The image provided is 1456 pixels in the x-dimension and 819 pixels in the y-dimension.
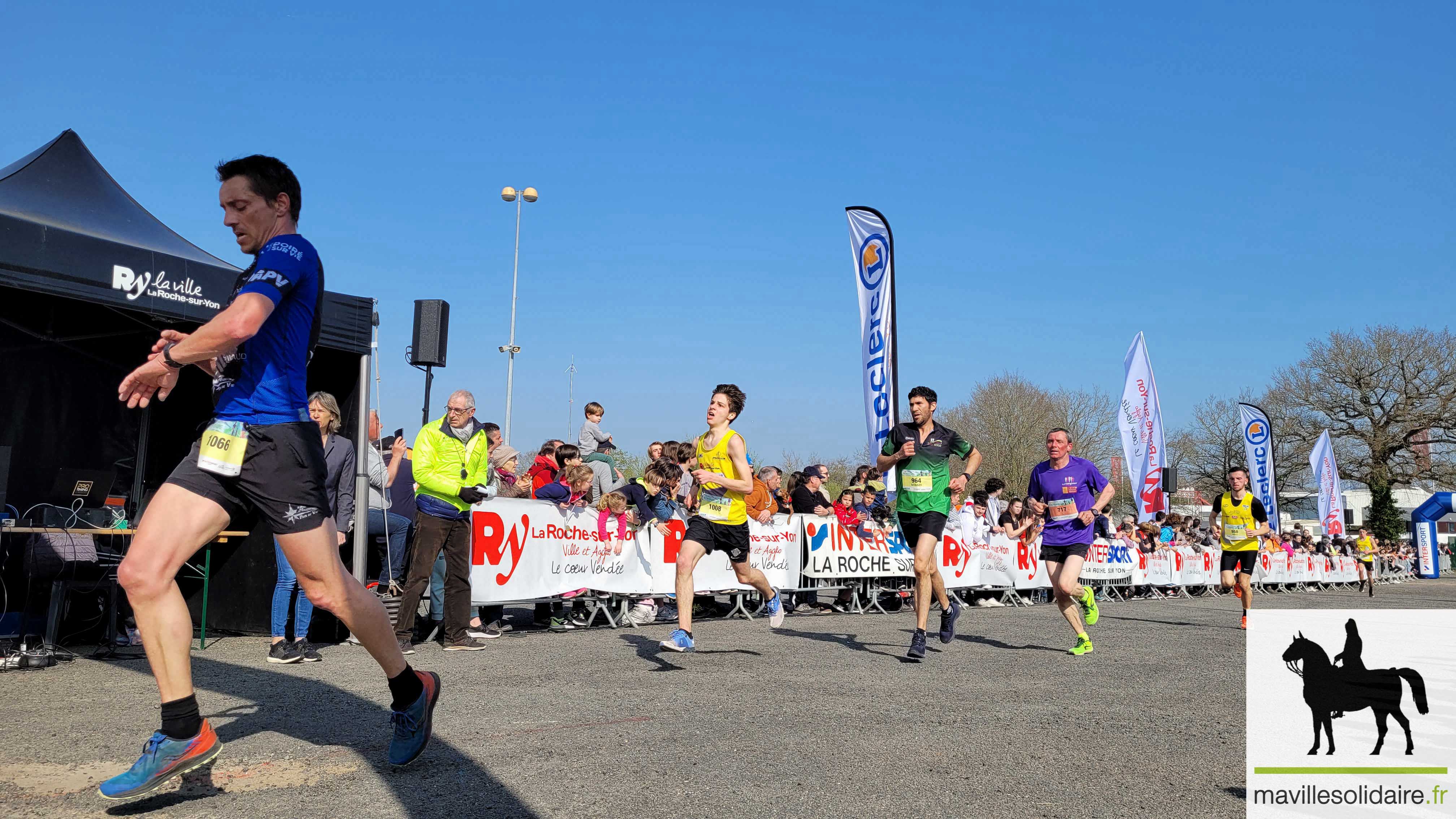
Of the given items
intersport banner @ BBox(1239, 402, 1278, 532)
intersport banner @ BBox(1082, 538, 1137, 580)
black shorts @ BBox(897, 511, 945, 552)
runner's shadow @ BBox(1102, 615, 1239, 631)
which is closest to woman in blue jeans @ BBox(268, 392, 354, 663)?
black shorts @ BBox(897, 511, 945, 552)

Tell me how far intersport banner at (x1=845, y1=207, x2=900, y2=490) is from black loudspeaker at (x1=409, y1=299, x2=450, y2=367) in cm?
568

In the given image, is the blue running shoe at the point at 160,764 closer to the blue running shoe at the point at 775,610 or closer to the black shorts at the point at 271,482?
the black shorts at the point at 271,482

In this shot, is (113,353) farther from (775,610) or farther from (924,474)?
(924,474)

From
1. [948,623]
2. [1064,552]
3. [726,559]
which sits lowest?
[948,623]

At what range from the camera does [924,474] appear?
8.85m

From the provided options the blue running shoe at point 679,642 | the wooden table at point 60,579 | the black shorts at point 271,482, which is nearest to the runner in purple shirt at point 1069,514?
the blue running shoe at point 679,642

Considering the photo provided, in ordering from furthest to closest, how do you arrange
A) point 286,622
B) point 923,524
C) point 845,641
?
point 845,641 → point 923,524 → point 286,622

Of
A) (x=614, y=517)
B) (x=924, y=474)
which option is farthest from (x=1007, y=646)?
(x=614, y=517)

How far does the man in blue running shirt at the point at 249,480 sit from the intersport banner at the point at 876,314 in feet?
32.4

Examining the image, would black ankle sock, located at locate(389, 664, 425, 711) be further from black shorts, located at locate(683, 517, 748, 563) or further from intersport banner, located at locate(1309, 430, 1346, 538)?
intersport banner, located at locate(1309, 430, 1346, 538)

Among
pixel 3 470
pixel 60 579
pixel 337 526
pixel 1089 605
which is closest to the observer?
pixel 3 470

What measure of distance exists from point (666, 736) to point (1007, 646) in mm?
5743

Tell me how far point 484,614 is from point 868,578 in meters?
5.92

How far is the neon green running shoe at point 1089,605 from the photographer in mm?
9422
